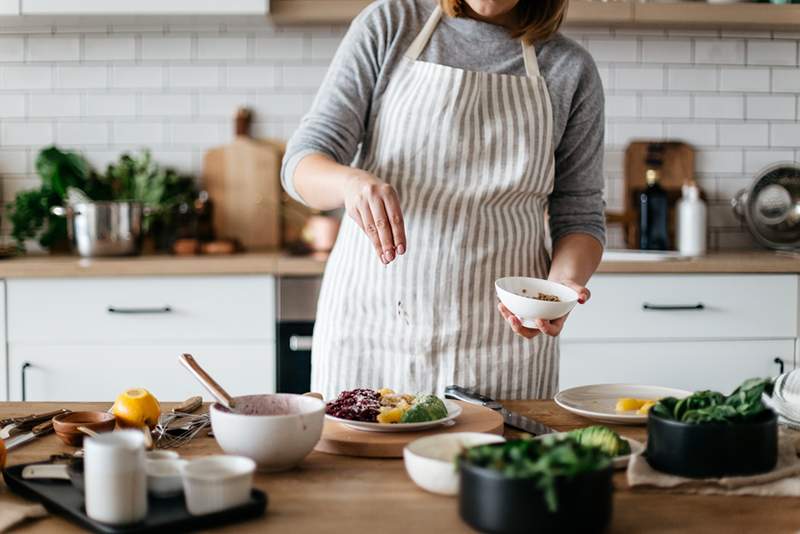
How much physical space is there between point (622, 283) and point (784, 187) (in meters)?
0.95

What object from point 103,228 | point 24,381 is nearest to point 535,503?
point 24,381

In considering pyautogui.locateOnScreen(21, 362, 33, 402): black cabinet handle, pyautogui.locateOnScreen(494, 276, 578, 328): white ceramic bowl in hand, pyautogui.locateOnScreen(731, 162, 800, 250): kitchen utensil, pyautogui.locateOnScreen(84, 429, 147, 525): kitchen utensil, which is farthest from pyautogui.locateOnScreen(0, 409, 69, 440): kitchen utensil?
pyautogui.locateOnScreen(731, 162, 800, 250): kitchen utensil

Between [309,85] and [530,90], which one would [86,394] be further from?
[530,90]

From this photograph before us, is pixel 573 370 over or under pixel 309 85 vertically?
under

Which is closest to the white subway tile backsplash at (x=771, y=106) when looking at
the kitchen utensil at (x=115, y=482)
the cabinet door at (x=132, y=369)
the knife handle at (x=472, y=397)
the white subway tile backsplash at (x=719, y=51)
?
the white subway tile backsplash at (x=719, y=51)

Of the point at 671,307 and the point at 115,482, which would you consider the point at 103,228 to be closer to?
the point at 671,307

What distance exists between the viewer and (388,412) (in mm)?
1373

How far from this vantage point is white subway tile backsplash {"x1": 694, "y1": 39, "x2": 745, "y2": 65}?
11.9 ft

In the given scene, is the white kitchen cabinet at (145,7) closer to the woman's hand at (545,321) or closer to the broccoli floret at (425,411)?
the woman's hand at (545,321)

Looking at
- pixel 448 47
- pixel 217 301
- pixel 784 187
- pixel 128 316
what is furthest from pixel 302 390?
pixel 784 187

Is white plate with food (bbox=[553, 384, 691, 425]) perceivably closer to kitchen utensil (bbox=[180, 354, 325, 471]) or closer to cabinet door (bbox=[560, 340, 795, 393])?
kitchen utensil (bbox=[180, 354, 325, 471])

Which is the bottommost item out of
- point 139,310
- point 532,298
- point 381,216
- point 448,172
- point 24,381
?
point 24,381

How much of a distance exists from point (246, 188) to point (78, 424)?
89.2 inches

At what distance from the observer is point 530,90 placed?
6.41 feet
